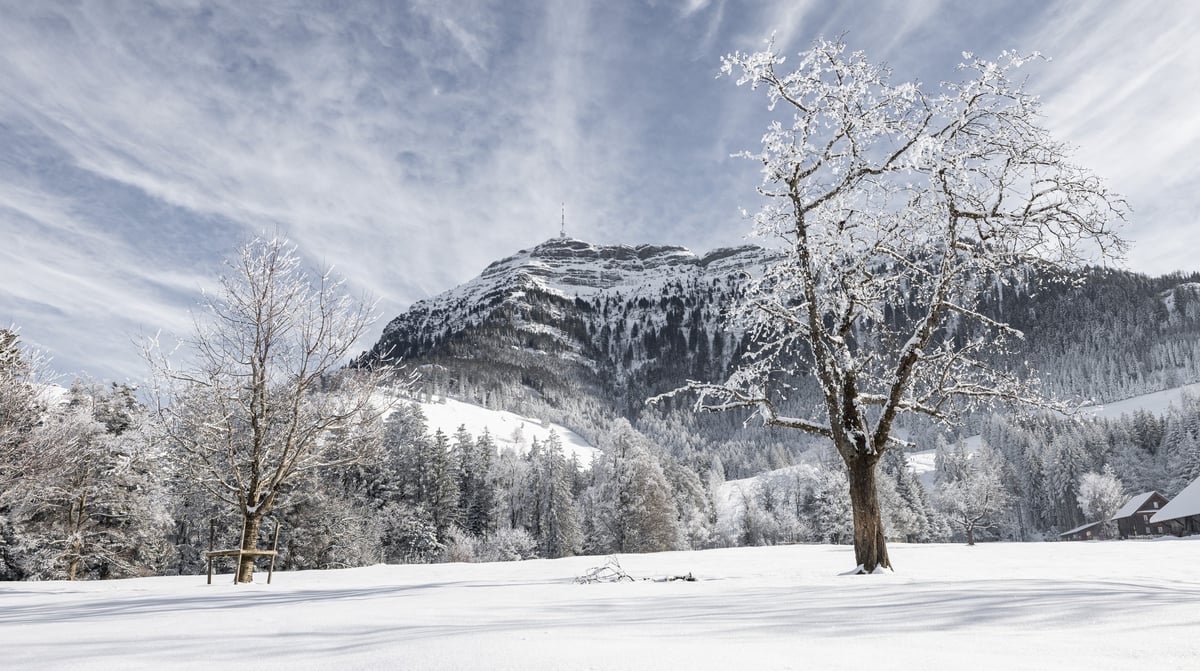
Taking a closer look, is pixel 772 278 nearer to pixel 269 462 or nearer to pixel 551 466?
pixel 269 462

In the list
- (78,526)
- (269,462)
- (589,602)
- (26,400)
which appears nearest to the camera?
(589,602)

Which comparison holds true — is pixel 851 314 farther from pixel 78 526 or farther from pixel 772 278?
pixel 78 526

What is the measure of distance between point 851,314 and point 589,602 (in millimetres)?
8007

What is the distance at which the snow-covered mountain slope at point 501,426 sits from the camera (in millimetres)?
131500

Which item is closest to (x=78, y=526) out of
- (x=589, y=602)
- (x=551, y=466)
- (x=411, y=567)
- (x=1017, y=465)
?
(x=411, y=567)

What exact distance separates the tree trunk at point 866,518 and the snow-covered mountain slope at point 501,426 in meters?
113

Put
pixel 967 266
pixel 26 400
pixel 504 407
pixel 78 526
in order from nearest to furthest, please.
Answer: pixel 967 266 → pixel 26 400 → pixel 78 526 → pixel 504 407

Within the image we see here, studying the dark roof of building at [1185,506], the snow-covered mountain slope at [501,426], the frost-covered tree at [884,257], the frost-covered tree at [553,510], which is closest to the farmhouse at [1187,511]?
the dark roof of building at [1185,506]

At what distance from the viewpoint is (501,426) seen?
156 metres

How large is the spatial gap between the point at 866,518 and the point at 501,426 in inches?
5862

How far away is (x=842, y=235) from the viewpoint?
1203 centimetres

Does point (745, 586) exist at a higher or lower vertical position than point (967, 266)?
lower

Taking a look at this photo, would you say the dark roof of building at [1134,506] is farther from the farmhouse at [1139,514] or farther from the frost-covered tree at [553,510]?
the frost-covered tree at [553,510]

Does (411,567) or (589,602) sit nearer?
(589,602)
